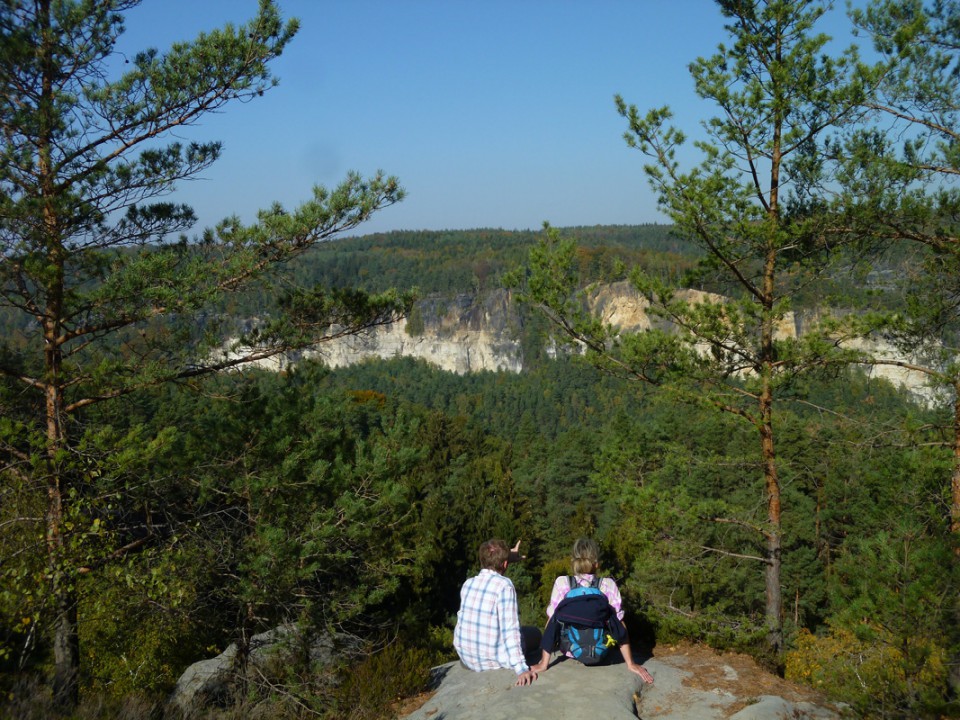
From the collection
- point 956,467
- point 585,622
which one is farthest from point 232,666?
point 956,467

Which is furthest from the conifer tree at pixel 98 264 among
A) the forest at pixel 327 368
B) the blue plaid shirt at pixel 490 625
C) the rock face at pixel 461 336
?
the rock face at pixel 461 336

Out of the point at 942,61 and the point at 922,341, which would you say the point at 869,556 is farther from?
the point at 942,61

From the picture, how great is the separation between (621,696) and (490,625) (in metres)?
0.98

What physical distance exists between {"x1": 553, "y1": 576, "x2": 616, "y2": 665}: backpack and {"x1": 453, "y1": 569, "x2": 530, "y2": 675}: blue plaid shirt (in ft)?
1.15

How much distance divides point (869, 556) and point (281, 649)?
5.04 meters

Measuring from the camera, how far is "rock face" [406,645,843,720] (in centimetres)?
479

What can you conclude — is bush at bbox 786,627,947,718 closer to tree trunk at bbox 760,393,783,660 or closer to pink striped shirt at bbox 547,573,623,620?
pink striped shirt at bbox 547,573,623,620

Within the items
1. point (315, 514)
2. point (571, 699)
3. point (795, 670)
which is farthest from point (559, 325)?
point (795, 670)

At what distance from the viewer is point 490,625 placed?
539cm

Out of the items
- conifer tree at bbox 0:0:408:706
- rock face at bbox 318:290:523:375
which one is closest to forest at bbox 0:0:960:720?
conifer tree at bbox 0:0:408:706

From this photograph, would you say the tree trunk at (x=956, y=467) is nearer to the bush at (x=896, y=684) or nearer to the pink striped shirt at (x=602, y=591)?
the bush at (x=896, y=684)

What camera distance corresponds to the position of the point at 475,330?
138 meters

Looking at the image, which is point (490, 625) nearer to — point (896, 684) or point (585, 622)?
point (585, 622)

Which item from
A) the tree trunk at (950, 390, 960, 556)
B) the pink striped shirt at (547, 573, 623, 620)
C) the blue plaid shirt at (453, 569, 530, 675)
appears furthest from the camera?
the tree trunk at (950, 390, 960, 556)
